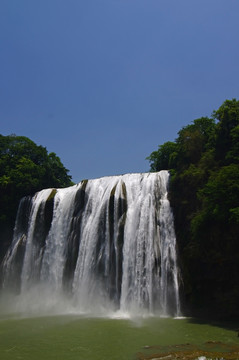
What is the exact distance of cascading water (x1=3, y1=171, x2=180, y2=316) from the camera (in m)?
18.5

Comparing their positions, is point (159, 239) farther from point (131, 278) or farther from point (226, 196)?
point (226, 196)

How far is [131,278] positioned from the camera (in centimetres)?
1892

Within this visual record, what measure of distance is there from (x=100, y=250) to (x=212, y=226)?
8.19 metres

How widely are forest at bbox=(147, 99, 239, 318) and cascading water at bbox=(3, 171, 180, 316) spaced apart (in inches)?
35.7

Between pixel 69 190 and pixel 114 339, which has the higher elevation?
pixel 69 190

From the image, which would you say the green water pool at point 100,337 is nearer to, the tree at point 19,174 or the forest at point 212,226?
the forest at point 212,226

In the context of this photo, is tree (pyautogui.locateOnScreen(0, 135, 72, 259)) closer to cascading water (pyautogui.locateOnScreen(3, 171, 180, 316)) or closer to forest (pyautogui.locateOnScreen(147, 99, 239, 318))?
cascading water (pyautogui.locateOnScreen(3, 171, 180, 316))

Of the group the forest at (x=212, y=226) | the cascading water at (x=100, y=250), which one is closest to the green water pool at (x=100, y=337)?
the forest at (x=212, y=226)

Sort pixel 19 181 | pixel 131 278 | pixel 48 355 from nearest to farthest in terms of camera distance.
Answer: pixel 48 355, pixel 131 278, pixel 19 181

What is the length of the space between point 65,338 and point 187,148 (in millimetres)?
16108

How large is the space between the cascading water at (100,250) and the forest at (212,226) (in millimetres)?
907

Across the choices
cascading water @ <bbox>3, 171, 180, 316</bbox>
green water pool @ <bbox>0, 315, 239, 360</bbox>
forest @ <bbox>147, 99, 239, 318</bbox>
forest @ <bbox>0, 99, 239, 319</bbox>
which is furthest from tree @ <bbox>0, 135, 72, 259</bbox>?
forest @ <bbox>147, 99, 239, 318</bbox>

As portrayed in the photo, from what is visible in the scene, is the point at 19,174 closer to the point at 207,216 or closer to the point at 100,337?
the point at 207,216

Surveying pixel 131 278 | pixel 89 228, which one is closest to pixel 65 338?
pixel 131 278
